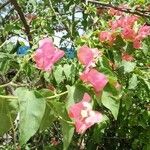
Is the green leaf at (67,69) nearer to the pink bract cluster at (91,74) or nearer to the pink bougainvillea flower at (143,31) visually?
the pink bougainvillea flower at (143,31)

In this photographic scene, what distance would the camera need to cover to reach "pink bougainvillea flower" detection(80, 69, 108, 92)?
1.21 metres

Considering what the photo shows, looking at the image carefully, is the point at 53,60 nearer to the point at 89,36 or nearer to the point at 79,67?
the point at 79,67

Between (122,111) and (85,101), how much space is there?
1529mm

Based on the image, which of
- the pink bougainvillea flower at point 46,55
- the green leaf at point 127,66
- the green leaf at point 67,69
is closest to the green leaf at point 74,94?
the pink bougainvillea flower at point 46,55

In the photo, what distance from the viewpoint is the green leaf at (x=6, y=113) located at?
1.10 m

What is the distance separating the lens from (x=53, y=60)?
4.17ft

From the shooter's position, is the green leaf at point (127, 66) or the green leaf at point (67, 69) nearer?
the green leaf at point (67, 69)

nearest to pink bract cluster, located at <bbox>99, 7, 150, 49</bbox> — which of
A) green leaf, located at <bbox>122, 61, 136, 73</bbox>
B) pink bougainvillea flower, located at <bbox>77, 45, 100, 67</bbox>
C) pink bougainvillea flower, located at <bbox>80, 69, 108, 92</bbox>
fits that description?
green leaf, located at <bbox>122, 61, 136, 73</bbox>

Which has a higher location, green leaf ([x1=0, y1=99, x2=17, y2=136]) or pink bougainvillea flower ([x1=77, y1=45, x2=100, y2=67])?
pink bougainvillea flower ([x1=77, y1=45, x2=100, y2=67])

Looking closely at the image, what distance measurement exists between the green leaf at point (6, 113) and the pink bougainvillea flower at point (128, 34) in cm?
88

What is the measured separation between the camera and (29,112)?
1061 millimetres

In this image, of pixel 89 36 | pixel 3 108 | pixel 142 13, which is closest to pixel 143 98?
pixel 142 13

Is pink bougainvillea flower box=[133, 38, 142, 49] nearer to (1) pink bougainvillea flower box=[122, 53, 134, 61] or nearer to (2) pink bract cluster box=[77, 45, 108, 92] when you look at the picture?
(1) pink bougainvillea flower box=[122, 53, 134, 61]

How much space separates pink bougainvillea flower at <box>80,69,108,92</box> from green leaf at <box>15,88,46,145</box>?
170 mm
